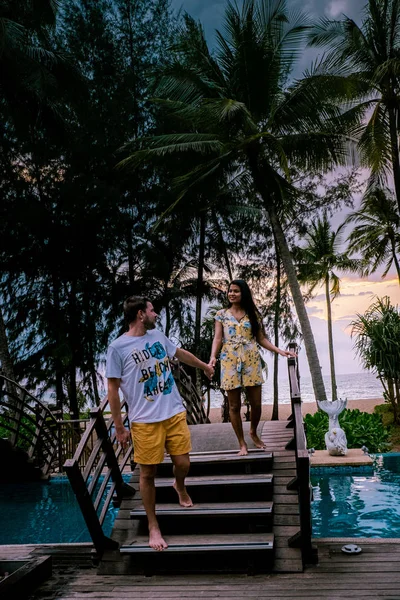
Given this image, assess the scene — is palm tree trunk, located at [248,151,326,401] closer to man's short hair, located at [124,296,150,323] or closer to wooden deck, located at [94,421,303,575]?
wooden deck, located at [94,421,303,575]

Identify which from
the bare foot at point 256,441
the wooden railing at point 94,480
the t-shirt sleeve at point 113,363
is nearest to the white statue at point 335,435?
the bare foot at point 256,441

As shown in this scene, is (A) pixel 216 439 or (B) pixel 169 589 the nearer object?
(B) pixel 169 589

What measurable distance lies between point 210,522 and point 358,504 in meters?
4.00

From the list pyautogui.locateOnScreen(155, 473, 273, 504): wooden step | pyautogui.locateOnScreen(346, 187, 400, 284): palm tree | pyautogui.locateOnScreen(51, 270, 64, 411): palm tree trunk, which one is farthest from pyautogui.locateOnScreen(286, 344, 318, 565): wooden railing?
pyautogui.locateOnScreen(346, 187, 400, 284): palm tree

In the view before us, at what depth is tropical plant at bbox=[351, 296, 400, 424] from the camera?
53.0 feet

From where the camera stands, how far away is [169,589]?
12.8 feet

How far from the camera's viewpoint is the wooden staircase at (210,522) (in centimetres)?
416

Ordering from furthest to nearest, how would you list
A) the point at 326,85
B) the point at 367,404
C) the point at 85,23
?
1. the point at 367,404
2. the point at 85,23
3. the point at 326,85

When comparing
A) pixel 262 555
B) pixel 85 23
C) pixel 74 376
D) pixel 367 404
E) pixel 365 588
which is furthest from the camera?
pixel 367 404

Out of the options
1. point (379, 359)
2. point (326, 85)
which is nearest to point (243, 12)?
point (326, 85)

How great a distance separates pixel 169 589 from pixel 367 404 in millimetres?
28223

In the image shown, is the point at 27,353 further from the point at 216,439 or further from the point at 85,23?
the point at 216,439

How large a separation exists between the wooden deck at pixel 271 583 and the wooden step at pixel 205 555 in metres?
0.09

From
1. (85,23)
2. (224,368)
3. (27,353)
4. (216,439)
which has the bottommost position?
(216,439)
